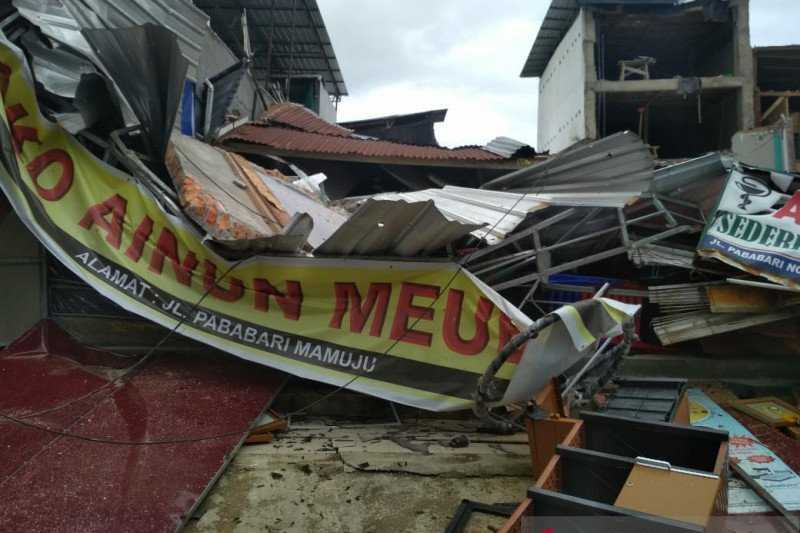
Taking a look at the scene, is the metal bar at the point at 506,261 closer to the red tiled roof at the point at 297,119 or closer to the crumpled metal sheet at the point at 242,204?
the crumpled metal sheet at the point at 242,204

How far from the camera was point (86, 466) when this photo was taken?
3.87 meters

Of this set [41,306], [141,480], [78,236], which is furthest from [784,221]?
[41,306]

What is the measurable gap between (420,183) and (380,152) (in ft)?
3.40

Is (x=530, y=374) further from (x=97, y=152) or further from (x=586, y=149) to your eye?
(x=97, y=152)

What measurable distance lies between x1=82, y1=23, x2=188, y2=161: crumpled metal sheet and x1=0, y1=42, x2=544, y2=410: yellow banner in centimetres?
73

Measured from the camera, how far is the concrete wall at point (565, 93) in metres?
16.1

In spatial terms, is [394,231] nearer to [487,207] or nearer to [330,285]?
[330,285]

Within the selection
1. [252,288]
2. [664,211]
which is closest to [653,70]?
[664,211]

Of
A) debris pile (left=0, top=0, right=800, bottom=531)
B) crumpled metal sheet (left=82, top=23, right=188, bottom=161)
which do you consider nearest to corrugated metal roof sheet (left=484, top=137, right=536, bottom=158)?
debris pile (left=0, top=0, right=800, bottom=531)

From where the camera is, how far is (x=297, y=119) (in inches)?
457

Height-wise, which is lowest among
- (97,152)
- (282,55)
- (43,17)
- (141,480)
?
(141,480)

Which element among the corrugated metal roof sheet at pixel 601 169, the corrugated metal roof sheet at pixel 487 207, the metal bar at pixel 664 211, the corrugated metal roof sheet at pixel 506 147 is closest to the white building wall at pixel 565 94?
the corrugated metal roof sheet at pixel 506 147

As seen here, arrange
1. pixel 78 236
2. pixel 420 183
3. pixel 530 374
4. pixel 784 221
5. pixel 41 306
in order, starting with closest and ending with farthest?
pixel 530 374, pixel 78 236, pixel 41 306, pixel 784 221, pixel 420 183

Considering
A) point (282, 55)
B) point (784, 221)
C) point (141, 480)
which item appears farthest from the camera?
point (282, 55)
